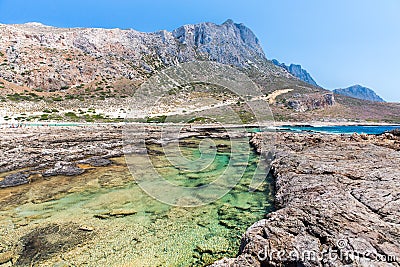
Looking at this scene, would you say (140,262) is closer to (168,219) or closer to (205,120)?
(168,219)

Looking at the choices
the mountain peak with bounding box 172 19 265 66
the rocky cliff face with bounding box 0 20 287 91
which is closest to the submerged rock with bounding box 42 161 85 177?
the rocky cliff face with bounding box 0 20 287 91

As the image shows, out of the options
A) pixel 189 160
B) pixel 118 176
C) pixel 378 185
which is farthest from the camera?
pixel 189 160

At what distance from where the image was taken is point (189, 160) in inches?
911

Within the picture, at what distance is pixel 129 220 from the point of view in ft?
34.0

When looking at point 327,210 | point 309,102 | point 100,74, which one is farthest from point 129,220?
point 309,102

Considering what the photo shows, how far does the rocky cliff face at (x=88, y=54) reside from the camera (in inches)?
3553

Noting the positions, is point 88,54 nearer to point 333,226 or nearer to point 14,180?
point 14,180

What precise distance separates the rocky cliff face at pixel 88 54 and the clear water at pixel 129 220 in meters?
91.8

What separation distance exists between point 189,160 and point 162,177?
622cm

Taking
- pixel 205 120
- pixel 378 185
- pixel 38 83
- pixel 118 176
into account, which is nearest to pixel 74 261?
pixel 118 176

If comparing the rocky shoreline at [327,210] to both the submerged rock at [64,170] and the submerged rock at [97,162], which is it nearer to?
the submerged rock at [64,170]

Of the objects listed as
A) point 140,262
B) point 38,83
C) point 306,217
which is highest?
point 38,83

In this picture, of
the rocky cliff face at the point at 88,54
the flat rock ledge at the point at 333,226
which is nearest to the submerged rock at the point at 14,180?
the flat rock ledge at the point at 333,226

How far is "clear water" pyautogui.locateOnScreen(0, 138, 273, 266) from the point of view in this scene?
25.6ft
